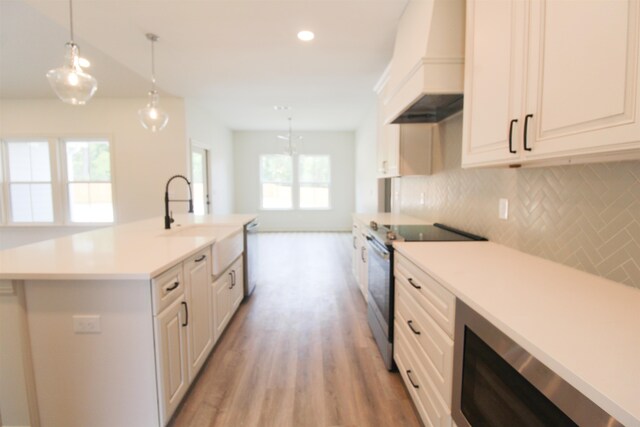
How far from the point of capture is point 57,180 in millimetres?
5594

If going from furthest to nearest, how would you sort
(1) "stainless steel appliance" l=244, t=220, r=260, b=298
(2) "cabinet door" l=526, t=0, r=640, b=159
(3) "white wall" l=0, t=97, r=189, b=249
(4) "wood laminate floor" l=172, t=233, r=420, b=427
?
1. (3) "white wall" l=0, t=97, r=189, b=249
2. (1) "stainless steel appliance" l=244, t=220, r=260, b=298
3. (4) "wood laminate floor" l=172, t=233, r=420, b=427
4. (2) "cabinet door" l=526, t=0, r=640, b=159

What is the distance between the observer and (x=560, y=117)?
1.11 metres

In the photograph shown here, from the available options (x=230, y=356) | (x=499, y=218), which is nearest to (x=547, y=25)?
(x=499, y=218)

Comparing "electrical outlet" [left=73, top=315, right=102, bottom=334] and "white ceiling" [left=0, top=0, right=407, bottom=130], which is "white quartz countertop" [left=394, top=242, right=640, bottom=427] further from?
"white ceiling" [left=0, top=0, right=407, bottom=130]

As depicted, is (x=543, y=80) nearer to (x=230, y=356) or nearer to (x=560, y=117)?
(x=560, y=117)

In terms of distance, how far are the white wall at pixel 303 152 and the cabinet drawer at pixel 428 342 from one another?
269 inches

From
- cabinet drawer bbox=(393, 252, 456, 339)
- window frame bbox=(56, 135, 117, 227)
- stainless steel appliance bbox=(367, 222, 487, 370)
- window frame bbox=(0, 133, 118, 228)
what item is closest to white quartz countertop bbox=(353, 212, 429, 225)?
stainless steel appliance bbox=(367, 222, 487, 370)

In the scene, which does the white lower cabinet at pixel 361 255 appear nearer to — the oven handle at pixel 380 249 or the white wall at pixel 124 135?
the oven handle at pixel 380 249

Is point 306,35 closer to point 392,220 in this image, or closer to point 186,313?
point 392,220

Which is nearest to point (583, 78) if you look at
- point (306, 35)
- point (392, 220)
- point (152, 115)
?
point (392, 220)

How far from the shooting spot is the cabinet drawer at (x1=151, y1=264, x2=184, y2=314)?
1563mm

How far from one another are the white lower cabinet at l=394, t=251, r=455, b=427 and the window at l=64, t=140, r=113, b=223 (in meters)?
5.60

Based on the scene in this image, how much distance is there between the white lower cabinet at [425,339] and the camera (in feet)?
4.49

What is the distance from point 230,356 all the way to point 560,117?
254 centimetres
